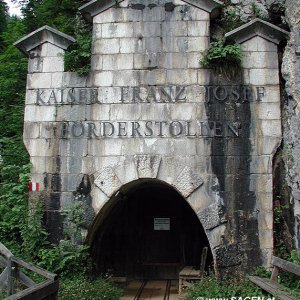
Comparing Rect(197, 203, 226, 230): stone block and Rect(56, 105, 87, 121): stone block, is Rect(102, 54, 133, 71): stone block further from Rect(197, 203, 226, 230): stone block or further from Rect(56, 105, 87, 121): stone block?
Rect(197, 203, 226, 230): stone block

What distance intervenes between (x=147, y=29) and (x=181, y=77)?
1150mm

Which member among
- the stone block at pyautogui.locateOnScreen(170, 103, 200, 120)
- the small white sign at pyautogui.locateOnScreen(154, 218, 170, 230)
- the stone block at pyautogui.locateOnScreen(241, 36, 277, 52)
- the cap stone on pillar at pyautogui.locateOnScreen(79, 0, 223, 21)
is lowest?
the small white sign at pyautogui.locateOnScreen(154, 218, 170, 230)

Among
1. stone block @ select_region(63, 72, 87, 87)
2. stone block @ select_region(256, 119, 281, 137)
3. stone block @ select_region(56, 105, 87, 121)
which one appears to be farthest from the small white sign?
stone block @ select_region(63, 72, 87, 87)

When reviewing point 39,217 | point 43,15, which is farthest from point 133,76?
point 43,15

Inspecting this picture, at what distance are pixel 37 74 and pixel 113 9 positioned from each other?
6.31ft

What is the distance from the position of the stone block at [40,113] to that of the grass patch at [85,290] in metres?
2.93

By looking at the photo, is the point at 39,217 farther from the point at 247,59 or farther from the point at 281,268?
the point at 247,59

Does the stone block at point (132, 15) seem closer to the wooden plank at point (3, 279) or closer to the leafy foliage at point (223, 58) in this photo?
the leafy foliage at point (223, 58)

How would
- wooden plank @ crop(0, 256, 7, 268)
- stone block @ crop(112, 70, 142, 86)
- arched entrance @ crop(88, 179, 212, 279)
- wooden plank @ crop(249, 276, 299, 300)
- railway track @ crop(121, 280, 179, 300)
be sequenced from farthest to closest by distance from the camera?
arched entrance @ crop(88, 179, 212, 279) < railway track @ crop(121, 280, 179, 300) < stone block @ crop(112, 70, 142, 86) < wooden plank @ crop(0, 256, 7, 268) < wooden plank @ crop(249, 276, 299, 300)

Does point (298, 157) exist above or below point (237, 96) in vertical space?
below

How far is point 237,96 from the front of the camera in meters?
7.54

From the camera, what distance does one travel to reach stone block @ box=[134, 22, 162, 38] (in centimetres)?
785

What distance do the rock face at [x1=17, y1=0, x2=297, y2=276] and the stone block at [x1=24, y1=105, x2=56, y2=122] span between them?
0.8 inches

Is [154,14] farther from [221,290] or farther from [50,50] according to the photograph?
[221,290]
